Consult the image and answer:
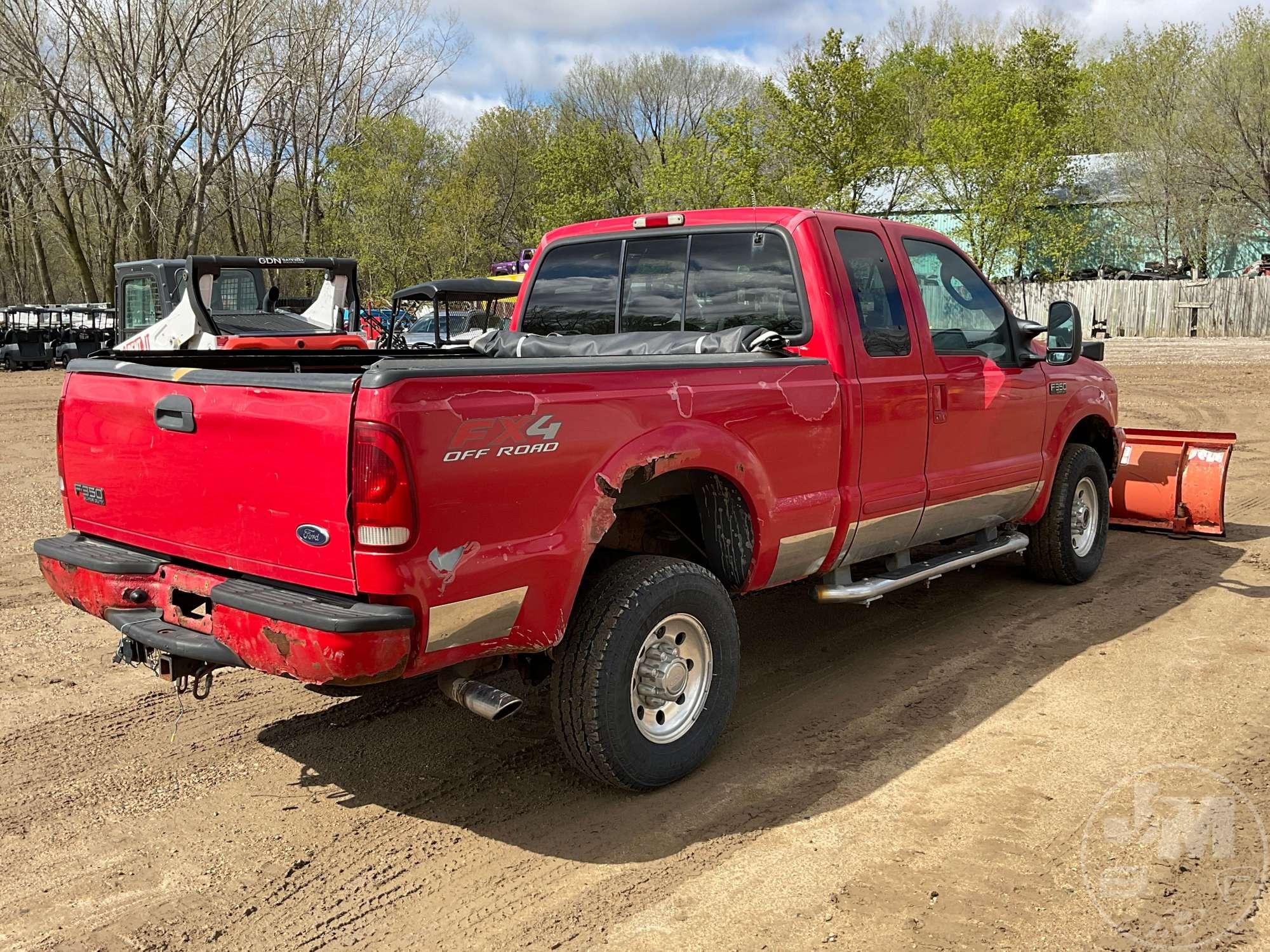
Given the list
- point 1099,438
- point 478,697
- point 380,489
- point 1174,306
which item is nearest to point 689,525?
point 478,697

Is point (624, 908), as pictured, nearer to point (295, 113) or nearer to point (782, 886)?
point (782, 886)

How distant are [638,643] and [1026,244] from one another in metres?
38.3

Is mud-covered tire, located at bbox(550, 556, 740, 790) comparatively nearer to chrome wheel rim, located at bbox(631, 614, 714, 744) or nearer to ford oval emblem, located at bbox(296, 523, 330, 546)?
chrome wheel rim, located at bbox(631, 614, 714, 744)

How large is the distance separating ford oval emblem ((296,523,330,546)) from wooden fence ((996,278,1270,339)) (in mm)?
30920

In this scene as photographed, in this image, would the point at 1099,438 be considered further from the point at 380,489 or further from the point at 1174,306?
the point at 1174,306

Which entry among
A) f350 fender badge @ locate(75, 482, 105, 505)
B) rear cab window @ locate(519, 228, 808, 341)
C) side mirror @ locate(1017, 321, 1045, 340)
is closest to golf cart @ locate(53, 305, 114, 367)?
rear cab window @ locate(519, 228, 808, 341)

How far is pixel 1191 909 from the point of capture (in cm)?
310

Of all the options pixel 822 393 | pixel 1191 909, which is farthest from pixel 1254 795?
pixel 822 393

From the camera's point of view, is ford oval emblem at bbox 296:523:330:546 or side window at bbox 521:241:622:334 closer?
ford oval emblem at bbox 296:523:330:546

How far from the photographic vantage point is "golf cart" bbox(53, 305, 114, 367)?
28.3 metres

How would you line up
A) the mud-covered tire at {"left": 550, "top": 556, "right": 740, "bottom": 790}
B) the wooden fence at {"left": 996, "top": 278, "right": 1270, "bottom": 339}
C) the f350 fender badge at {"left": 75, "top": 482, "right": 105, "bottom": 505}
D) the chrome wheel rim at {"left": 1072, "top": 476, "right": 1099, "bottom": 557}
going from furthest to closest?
the wooden fence at {"left": 996, "top": 278, "right": 1270, "bottom": 339} → the chrome wheel rim at {"left": 1072, "top": 476, "right": 1099, "bottom": 557} → the f350 fender badge at {"left": 75, "top": 482, "right": 105, "bottom": 505} → the mud-covered tire at {"left": 550, "top": 556, "right": 740, "bottom": 790}

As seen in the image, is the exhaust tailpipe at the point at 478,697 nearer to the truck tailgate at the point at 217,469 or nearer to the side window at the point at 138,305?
the truck tailgate at the point at 217,469

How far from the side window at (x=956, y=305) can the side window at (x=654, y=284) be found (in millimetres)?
1184

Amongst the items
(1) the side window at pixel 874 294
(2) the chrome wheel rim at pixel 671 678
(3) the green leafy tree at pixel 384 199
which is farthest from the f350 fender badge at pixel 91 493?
(3) the green leafy tree at pixel 384 199
